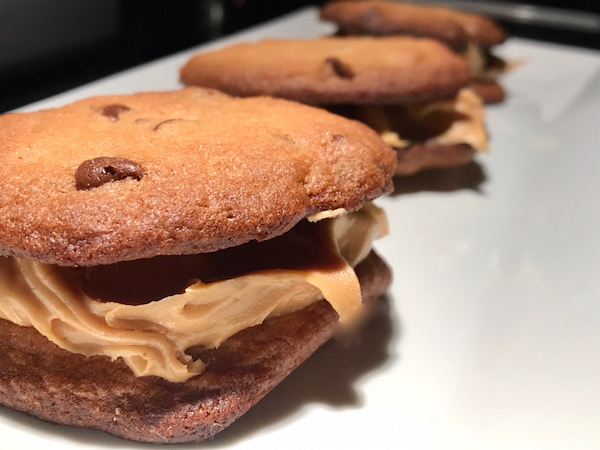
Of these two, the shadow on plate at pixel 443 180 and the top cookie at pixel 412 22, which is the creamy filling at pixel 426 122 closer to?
the shadow on plate at pixel 443 180

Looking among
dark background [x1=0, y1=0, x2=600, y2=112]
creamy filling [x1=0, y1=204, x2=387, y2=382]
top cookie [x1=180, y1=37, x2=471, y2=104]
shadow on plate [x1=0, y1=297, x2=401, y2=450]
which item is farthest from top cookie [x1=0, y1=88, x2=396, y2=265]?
dark background [x1=0, y1=0, x2=600, y2=112]

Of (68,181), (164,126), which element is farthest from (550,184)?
(68,181)

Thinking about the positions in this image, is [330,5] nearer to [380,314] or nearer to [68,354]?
[380,314]

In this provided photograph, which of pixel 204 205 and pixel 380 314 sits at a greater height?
pixel 204 205

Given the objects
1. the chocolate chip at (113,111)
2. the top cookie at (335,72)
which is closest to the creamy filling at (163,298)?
the chocolate chip at (113,111)

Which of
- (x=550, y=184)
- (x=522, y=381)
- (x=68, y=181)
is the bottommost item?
(x=550, y=184)

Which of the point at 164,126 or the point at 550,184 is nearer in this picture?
the point at 164,126

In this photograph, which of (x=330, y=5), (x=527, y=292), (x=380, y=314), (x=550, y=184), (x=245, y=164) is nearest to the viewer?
(x=245, y=164)
